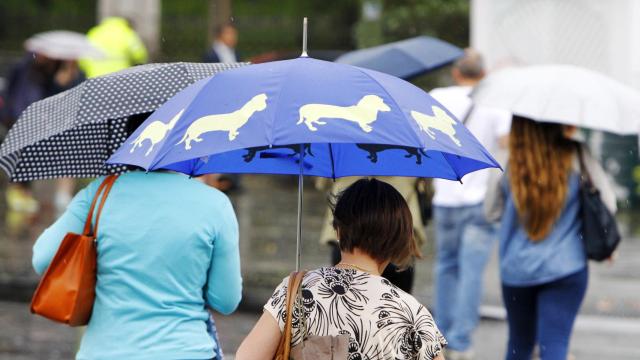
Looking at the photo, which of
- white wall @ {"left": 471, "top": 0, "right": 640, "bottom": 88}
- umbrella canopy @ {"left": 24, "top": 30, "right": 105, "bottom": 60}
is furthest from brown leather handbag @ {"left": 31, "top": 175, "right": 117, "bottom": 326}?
white wall @ {"left": 471, "top": 0, "right": 640, "bottom": 88}

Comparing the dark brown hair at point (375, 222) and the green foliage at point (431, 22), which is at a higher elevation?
the dark brown hair at point (375, 222)

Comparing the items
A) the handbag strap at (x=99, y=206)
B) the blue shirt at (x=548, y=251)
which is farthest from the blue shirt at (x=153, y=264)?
the blue shirt at (x=548, y=251)

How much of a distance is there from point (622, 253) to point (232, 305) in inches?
375

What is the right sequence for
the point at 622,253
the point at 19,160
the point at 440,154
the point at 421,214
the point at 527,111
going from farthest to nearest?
the point at 622,253, the point at 421,214, the point at 527,111, the point at 19,160, the point at 440,154

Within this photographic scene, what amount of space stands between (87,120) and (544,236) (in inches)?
104

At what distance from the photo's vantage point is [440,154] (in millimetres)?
4312

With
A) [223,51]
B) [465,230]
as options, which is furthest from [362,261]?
[223,51]

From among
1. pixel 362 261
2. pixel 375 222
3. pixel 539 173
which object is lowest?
pixel 539 173

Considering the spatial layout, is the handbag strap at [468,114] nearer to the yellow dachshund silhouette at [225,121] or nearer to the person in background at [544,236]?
the person in background at [544,236]

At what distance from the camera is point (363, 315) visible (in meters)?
3.72

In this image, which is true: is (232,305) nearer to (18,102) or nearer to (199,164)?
(199,164)

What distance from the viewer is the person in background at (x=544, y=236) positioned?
6.21 meters

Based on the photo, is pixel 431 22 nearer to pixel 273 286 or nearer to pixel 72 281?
pixel 273 286

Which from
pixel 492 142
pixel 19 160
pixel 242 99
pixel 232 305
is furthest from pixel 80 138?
pixel 492 142
